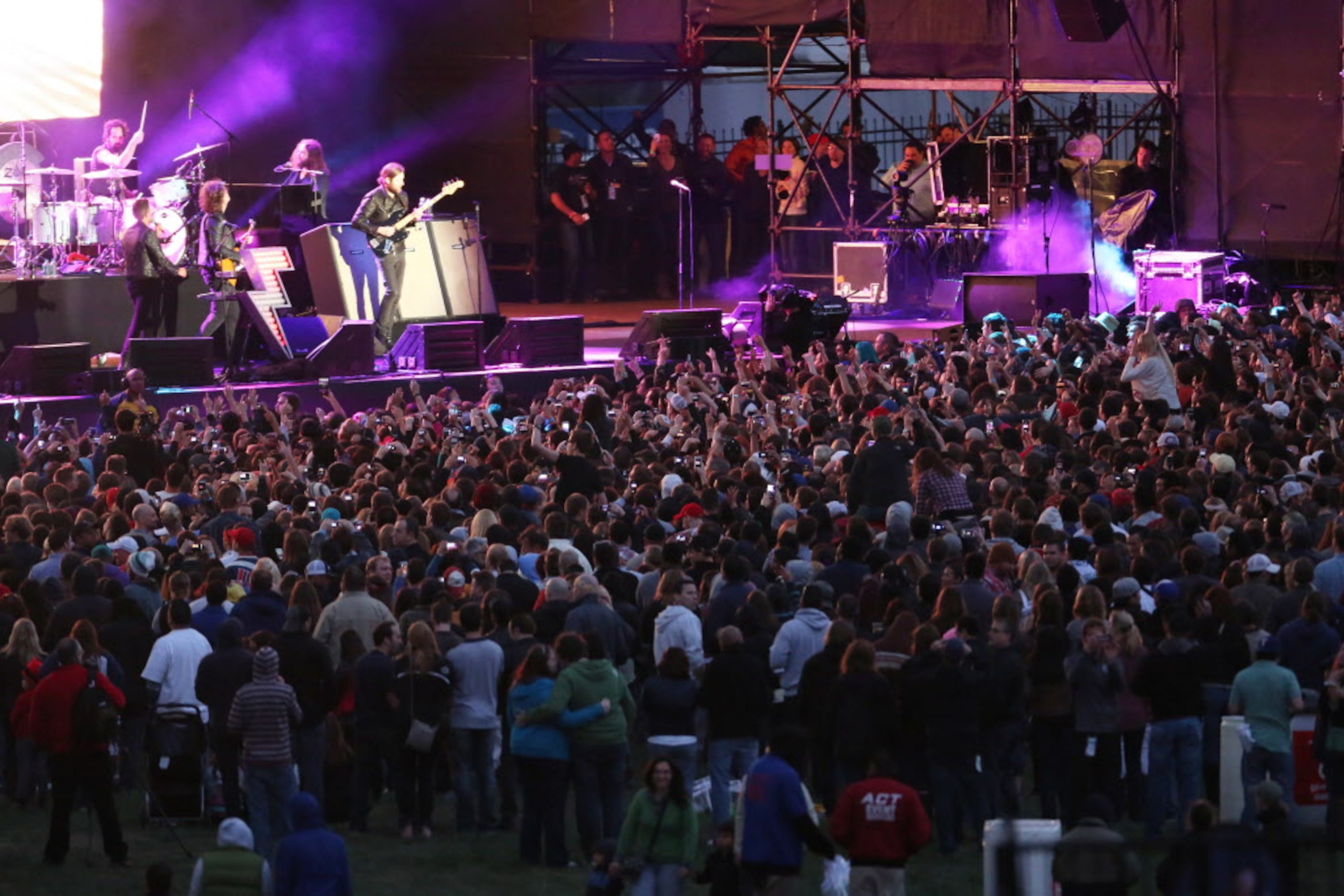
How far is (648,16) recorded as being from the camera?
2877cm

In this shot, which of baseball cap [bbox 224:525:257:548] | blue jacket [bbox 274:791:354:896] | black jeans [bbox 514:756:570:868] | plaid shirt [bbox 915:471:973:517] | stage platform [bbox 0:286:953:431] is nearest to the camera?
blue jacket [bbox 274:791:354:896]

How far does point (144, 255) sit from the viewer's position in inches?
852

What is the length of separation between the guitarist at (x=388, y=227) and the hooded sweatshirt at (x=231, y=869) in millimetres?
15121

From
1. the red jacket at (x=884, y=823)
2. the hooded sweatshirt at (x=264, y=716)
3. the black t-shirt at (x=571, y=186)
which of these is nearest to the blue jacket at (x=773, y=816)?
the red jacket at (x=884, y=823)

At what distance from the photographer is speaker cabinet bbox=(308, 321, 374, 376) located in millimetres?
21531

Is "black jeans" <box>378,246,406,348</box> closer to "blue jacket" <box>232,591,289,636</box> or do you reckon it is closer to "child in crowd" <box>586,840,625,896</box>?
"blue jacket" <box>232,591,289,636</box>

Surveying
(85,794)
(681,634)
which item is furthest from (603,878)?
(85,794)

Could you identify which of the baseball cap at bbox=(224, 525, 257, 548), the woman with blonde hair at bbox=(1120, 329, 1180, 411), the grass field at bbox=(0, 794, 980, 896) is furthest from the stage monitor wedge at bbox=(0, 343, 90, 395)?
the grass field at bbox=(0, 794, 980, 896)

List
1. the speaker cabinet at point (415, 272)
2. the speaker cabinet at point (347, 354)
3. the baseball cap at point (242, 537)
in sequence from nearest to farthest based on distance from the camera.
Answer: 1. the baseball cap at point (242, 537)
2. the speaker cabinet at point (347, 354)
3. the speaker cabinet at point (415, 272)

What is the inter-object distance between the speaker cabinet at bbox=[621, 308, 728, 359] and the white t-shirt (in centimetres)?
1166

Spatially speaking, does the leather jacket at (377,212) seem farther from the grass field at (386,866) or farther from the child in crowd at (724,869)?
the child in crowd at (724,869)

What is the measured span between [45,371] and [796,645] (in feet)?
39.6

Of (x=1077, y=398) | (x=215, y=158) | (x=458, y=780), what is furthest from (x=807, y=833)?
(x=215, y=158)

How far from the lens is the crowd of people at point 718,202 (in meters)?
28.2
